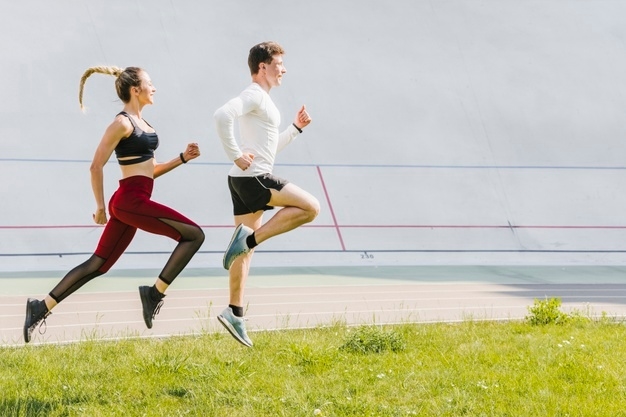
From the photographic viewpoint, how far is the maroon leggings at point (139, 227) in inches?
239

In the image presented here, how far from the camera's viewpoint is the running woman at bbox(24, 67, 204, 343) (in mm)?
6032

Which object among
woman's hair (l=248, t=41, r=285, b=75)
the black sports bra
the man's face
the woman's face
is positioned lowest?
the black sports bra

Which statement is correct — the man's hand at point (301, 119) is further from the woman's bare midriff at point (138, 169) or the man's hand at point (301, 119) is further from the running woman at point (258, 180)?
the woman's bare midriff at point (138, 169)

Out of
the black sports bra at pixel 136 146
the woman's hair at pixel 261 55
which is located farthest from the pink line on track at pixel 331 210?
the black sports bra at pixel 136 146

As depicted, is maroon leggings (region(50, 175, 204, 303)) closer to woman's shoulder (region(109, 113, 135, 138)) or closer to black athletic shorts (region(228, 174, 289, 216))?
woman's shoulder (region(109, 113, 135, 138))

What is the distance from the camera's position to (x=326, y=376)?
6344 mm

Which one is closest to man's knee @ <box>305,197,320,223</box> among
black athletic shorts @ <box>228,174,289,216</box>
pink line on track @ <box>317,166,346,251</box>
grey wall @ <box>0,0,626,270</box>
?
black athletic shorts @ <box>228,174,289,216</box>

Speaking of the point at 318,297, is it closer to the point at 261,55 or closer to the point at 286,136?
the point at 286,136

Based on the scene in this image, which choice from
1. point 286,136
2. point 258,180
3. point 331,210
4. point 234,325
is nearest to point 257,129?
point 258,180

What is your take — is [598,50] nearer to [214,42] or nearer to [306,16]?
[306,16]

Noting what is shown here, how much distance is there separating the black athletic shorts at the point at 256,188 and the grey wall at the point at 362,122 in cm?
682

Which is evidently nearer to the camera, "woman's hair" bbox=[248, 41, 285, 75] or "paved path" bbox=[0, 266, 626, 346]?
"woman's hair" bbox=[248, 41, 285, 75]

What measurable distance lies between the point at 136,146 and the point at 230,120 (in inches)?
23.9

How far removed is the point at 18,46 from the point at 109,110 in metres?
1.97
